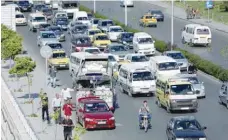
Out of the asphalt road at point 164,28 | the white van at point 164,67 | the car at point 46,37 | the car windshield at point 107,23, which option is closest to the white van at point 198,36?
the asphalt road at point 164,28

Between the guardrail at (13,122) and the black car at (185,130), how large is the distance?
584 centimetres

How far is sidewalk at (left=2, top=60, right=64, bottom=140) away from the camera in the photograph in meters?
38.4

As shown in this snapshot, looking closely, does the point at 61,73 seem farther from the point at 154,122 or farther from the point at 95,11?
the point at 95,11

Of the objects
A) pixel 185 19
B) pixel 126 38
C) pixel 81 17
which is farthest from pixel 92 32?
pixel 185 19

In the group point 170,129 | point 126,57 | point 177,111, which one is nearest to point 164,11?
point 126,57

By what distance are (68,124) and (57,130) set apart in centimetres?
342

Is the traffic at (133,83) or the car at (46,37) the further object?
the car at (46,37)

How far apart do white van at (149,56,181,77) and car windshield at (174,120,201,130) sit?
17643 mm

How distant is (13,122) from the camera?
3922 centimetres

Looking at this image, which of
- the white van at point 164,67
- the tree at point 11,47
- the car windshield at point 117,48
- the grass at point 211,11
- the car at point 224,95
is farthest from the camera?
the grass at point 211,11

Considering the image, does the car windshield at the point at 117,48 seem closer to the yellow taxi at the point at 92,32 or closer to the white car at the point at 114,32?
the yellow taxi at the point at 92,32

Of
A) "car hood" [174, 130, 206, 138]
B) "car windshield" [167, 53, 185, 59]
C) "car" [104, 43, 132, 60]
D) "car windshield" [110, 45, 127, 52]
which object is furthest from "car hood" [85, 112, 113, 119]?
"car windshield" [110, 45, 127, 52]

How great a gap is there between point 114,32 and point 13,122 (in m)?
38.2

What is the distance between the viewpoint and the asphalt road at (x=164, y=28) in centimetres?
6772
